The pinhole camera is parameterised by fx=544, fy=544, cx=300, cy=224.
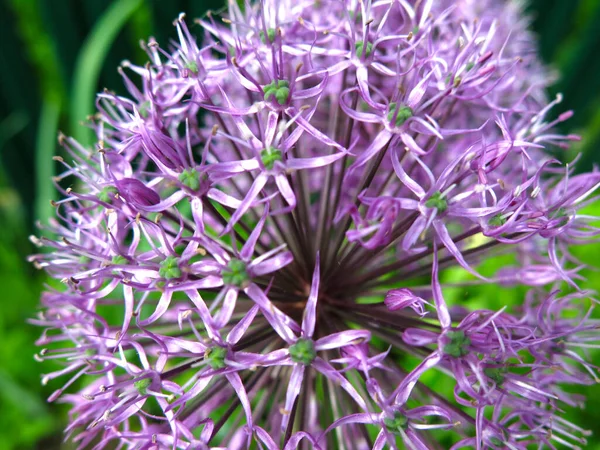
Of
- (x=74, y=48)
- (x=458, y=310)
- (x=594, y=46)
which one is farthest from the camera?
(x=594, y=46)

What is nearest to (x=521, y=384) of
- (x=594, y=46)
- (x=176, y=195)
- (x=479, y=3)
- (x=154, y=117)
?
(x=176, y=195)

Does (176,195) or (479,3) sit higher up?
(479,3)

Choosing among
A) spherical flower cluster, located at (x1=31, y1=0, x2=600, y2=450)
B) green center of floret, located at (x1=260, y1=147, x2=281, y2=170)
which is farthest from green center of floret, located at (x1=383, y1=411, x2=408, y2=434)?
green center of floret, located at (x1=260, y1=147, x2=281, y2=170)

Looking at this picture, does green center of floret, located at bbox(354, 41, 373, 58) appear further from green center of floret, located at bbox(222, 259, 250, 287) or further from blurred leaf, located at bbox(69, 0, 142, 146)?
blurred leaf, located at bbox(69, 0, 142, 146)

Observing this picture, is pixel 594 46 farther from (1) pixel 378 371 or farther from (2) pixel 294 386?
(2) pixel 294 386

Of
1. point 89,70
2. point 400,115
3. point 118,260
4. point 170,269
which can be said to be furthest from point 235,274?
point 89,70

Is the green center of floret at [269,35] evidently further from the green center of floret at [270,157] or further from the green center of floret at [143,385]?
the green center of floret at [143,385]

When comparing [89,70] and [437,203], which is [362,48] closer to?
[437,203]

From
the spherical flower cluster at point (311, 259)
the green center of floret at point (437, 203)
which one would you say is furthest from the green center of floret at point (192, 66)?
the green center of floret at point (437, 203)
